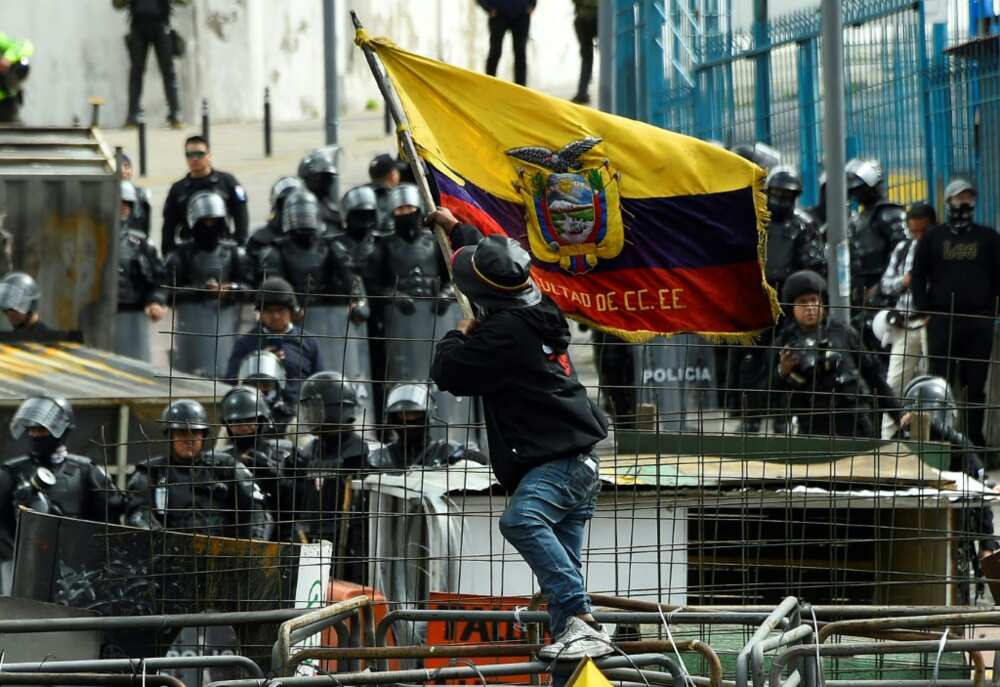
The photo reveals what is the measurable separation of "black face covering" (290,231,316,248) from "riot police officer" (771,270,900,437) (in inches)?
163

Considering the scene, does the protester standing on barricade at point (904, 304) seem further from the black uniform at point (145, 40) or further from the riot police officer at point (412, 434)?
the black uniform at point (145, 40)

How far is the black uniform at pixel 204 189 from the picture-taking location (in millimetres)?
16203

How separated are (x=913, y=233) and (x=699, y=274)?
585cm

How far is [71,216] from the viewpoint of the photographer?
1559 centimetres

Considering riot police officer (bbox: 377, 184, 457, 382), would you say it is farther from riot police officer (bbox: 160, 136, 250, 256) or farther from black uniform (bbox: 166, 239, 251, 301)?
riot police officer (bbox: 160, 136, 250, 256)

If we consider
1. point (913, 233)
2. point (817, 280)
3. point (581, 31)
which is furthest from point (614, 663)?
point (581, 31)

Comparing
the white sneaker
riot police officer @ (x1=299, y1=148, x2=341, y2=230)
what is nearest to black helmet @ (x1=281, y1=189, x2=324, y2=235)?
riot police officer @ (x1=299, y1=148, x2=341, y2=230)

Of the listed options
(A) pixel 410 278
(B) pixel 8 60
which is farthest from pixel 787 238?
(B) pixel 8 60

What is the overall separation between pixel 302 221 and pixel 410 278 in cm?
98

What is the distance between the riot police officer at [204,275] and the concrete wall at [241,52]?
11.5 meters

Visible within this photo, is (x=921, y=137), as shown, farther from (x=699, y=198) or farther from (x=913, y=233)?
(x=699, y=198)

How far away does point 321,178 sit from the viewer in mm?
16656

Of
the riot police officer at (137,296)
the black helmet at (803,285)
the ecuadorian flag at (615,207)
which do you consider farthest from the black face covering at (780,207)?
the ecuadorian flag at (615,207)

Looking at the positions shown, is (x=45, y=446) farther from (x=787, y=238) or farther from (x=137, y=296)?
(x=787, y=238)
